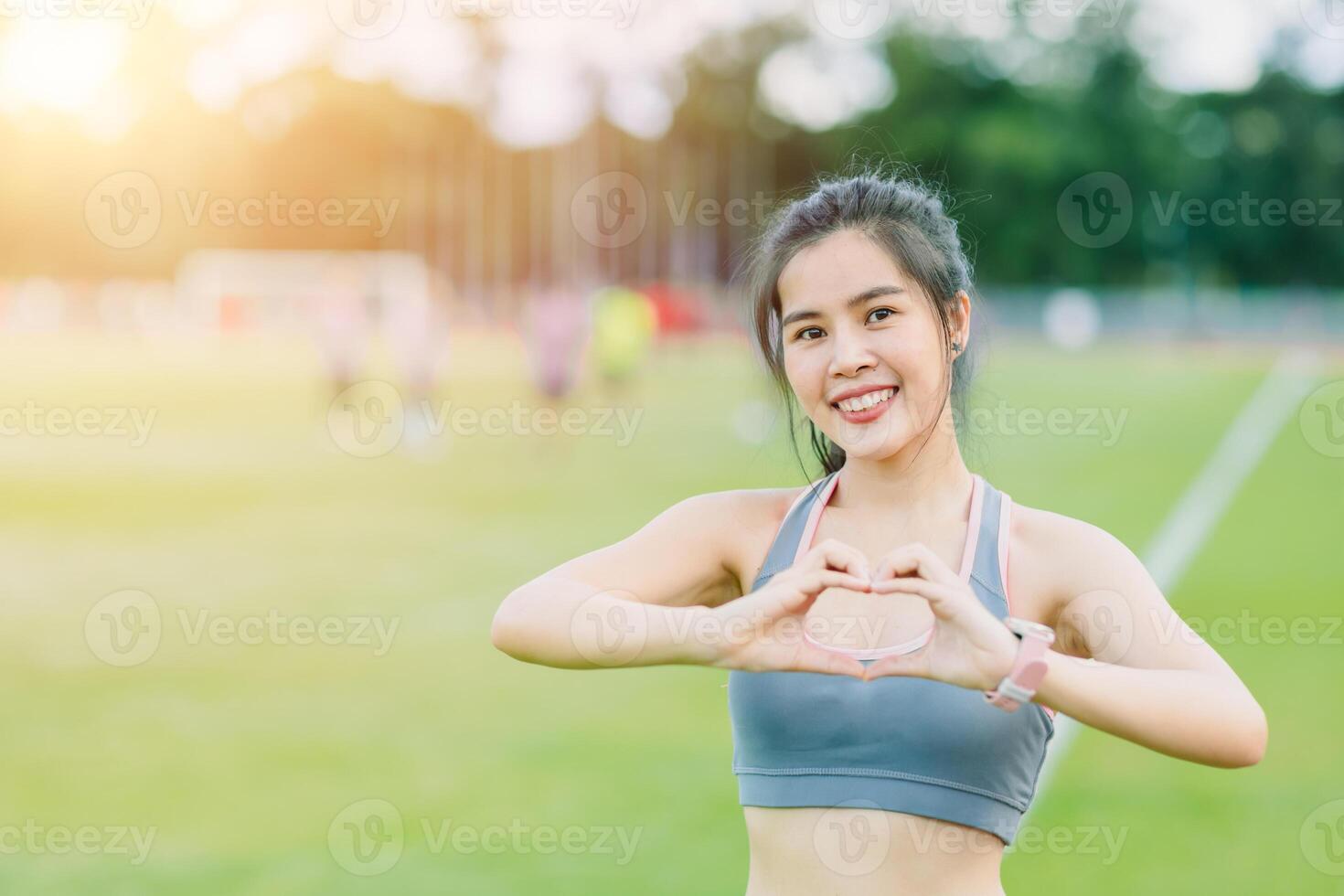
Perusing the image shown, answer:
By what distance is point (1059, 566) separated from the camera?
235 centimetres

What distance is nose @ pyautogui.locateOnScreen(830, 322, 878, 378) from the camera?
2.37 metres

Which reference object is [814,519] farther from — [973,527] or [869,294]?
[869,294]

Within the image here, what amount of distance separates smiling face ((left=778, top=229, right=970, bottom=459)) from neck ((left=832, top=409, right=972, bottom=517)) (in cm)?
4

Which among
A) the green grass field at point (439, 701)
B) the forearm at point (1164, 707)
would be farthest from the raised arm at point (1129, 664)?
the green grass field at point (439, 701)

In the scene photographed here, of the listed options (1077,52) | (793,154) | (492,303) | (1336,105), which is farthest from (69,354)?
(1336,105)

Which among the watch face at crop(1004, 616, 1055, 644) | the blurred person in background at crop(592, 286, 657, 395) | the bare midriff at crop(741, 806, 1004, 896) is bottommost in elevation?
the blurred person in background at crop(592, 286, 657, 395)

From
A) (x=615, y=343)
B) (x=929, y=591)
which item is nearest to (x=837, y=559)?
(x=929, y=591)

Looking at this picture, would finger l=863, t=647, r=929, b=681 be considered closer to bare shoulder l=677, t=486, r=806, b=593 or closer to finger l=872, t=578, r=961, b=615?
finger l=872, t=578, r=961, b=615

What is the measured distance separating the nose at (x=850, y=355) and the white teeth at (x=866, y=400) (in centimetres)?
4

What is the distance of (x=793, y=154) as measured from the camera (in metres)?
62.3

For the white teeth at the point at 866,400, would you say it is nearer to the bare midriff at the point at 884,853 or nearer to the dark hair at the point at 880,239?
the dark hair at the point at 880,239

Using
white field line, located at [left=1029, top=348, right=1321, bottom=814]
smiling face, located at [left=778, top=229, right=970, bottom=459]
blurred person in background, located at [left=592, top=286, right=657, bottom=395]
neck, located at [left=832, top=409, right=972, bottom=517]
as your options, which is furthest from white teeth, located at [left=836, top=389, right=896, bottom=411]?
blurred person in background, located at [left=592, top=286, right=657, bottom=395]

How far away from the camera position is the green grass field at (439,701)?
5.65 meters

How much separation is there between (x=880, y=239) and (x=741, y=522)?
511 mm
